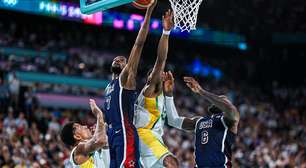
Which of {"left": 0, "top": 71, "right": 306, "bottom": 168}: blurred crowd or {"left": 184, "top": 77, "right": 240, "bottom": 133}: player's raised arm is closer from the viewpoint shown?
{"left": 184, "top": 77, "right": 240, "bottom": 133}: player's raised arm

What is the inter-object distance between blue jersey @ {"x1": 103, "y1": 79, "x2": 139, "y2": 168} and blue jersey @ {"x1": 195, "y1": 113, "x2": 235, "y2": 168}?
731 mm

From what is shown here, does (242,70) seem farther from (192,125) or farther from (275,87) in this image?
(192,125)

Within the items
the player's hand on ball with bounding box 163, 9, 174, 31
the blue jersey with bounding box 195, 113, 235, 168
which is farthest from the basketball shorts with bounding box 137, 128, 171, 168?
the player's hand on ball with bounding box 163, 9, 174, 31

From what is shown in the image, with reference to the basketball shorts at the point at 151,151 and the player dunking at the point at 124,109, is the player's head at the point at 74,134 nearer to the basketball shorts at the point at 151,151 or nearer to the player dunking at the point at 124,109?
the player dunking at the point at 124,109

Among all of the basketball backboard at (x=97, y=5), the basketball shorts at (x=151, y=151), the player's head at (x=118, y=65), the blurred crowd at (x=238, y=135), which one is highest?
the basketball backboard at (x=97, y=5)

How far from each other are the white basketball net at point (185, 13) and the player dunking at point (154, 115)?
1.69ft

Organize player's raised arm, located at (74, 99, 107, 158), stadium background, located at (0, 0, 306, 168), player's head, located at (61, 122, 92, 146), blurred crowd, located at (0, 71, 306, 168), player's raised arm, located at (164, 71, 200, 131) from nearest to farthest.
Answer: player's raised arm, located at (74, 99, 107, 158)
player's head, located at (61, 122, 92, 146)
player's raised arm, located at (164, 71, 200, 131)
blurred crowd, located at (0, 71, 306, 168)
stadium background, located at (0, 0, 306, 168)

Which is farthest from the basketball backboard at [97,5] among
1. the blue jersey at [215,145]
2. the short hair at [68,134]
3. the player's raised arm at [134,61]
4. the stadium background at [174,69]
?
the stadium background at [174,69]

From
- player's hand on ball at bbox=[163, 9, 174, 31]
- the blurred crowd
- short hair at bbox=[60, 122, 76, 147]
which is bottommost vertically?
the blurred crowd

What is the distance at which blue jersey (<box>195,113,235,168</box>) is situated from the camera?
6598mm

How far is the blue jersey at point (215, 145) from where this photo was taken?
6.60m

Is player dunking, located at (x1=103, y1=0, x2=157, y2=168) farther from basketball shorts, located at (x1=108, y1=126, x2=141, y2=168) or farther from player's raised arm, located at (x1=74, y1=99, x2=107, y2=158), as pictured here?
player's raised arm, located at (x1=74, y1=99, x2=107, y2=158)

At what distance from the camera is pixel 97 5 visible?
6.93 m

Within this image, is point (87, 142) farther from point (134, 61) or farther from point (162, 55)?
point (162, 55)
